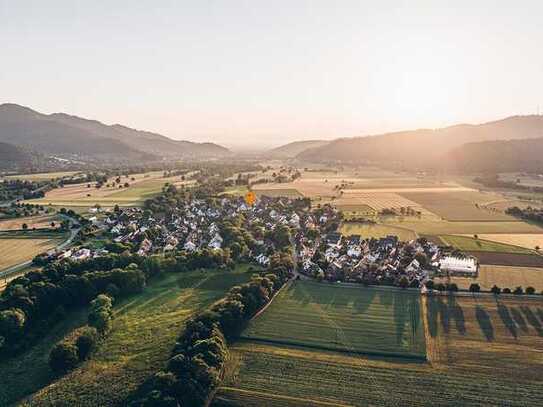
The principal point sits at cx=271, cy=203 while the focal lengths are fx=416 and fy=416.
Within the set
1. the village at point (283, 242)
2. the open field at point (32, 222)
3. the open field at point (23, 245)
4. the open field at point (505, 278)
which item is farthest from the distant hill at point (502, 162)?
the open field at point (23, 245)

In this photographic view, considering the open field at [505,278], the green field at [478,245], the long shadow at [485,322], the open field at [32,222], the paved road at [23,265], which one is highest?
the open field at [32,222]

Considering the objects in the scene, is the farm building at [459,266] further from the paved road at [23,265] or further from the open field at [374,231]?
the paved road at [23,265]

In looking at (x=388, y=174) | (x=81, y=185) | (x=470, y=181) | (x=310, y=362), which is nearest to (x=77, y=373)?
(x=310, y=362)

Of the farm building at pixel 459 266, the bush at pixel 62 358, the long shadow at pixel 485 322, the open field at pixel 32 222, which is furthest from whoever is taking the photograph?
the open field at pixel 32 222

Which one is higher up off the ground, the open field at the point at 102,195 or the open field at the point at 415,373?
the open field at the point at 102,195

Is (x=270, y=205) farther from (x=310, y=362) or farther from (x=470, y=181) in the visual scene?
(x=470, y=181)

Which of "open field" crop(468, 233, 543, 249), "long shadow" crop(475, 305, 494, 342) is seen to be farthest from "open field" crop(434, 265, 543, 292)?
"open field" crop(468, 233, 543, 249)
